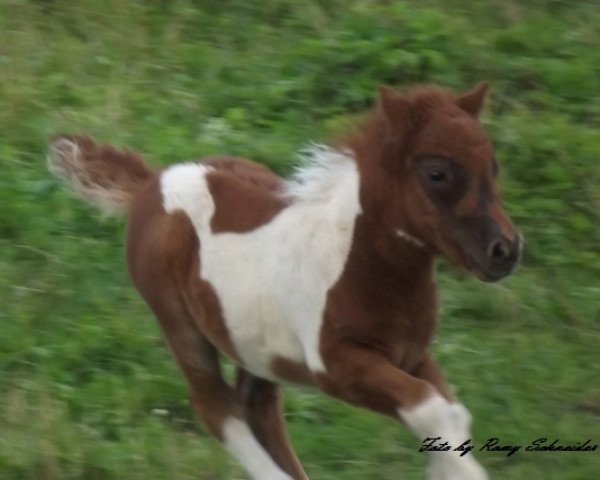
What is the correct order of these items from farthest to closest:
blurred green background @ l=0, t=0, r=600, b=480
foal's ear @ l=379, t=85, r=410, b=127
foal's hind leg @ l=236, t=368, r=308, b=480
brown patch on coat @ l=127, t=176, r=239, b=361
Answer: blurred green background @ l=0, t=0, r=600, b=480 < foal's hind leg @ l=236, t=368, r=308, b=480 < brown patch on coat @ l=127, t=176, r=239, b=361 < foal's ear @ l=379, t=85, r=410, b=127

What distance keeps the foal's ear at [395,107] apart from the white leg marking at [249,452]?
114 cm

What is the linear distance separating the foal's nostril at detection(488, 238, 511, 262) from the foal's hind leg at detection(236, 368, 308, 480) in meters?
1.18

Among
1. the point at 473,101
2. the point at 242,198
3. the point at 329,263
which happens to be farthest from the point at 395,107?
the point at 242,198

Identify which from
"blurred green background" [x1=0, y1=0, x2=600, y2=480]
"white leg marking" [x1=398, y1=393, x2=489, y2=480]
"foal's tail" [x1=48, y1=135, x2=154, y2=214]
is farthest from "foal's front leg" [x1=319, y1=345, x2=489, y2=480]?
"foal's tail" [x1=48, y1=135, x2=154, y2=214]

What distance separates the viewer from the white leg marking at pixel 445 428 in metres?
3.54

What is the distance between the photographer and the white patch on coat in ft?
12.6

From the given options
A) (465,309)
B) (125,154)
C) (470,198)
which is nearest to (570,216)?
(465,309)

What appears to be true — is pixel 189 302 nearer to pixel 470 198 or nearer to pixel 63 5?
pixel 470 198

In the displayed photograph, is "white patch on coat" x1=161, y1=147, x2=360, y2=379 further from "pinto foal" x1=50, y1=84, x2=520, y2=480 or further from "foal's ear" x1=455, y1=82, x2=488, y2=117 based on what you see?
"foal's ear" x1=455, y1=82, x2=488, y2=117

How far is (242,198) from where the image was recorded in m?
4.20

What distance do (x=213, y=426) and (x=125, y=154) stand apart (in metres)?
1.04

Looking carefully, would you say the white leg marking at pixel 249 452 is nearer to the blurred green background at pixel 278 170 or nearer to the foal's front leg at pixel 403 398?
the blurred green background at pixel 278 170

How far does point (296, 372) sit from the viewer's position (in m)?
3.99

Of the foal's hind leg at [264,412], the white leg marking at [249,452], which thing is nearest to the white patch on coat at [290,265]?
the white leg marking at [249,452]
